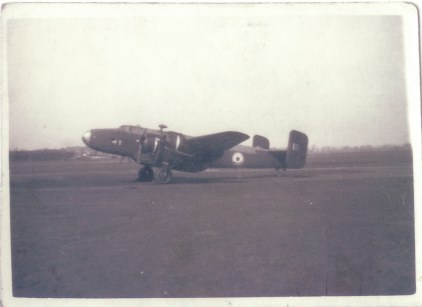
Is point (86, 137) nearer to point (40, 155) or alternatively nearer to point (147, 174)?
point (40, 155)

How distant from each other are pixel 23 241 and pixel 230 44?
2.78m

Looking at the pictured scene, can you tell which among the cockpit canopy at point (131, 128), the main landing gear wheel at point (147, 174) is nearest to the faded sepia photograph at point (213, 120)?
the cockpit canopy at point (131, 128)

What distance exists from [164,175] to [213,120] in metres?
2.68

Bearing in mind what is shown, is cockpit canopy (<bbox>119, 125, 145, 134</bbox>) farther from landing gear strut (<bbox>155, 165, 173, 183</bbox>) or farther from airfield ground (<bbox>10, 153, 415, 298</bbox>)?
landing gear strut (<bbox>155, 165, 173, 183</bbox>)

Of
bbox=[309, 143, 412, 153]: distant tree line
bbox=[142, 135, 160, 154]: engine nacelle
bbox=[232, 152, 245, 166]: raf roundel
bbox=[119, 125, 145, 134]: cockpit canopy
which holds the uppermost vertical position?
bbox=[119, 125, 145, 134]: cockpit canopy

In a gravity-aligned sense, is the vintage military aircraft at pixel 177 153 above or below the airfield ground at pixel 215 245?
above

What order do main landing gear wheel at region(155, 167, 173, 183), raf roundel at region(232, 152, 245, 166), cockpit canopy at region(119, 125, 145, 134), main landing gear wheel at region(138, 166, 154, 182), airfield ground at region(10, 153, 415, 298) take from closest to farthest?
airfield ground at region(10, 153, 415, 298), cockpit canopy at region(119, 125, 145, 134), main landing gear wheel at region(138, 166, 154, 182), main landing gear wheel at region(155, 167, 173, 183), raf roundel at region(232, 152, 245, 166)

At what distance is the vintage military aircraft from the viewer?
192 inches

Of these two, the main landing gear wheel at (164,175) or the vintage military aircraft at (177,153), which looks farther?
the main landing gear wheel at (164,175)

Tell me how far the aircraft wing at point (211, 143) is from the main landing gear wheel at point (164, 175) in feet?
1.71

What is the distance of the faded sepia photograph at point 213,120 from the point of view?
2.93m

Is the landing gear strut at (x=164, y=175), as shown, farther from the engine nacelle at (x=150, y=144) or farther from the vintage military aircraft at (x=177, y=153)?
the engine nacelle at (x=150, y=144)

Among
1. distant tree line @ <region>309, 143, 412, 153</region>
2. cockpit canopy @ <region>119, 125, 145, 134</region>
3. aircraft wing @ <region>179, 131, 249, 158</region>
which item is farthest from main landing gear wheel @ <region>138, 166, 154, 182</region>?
distant tree line @ <region>309, 143, 412, 153</region>

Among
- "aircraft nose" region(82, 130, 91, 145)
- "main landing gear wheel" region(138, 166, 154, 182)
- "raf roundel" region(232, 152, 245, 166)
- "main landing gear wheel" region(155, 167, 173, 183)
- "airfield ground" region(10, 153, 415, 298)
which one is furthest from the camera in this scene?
"raf roundel" region(232, 152, 245, 166)
